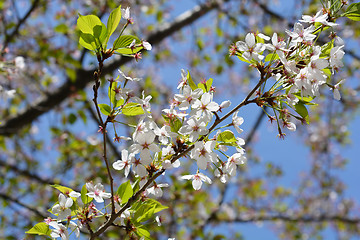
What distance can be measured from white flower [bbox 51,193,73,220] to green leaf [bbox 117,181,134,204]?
16 cm

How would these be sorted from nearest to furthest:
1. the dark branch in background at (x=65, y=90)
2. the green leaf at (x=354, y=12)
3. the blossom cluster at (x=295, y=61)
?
the blossom cluster at (x=295, y=61)
the green leaf at (x=354, y=12)
the dark branch in background at (x=65, y=90)

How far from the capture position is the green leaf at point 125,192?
113 centimetres

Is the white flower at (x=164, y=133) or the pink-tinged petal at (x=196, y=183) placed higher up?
the white flower at (x=164, y=133)

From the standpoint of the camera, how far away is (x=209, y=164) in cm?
Result: 116

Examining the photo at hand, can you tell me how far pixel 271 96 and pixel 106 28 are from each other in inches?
22.4

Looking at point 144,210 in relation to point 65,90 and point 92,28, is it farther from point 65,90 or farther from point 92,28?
point 65,90

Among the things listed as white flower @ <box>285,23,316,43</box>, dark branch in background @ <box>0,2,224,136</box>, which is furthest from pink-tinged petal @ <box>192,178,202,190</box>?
dark branch in background @ <box>0,2,224,136</box>

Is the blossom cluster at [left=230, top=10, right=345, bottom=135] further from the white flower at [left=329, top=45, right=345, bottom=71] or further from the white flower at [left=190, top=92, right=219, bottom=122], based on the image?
the white flower at [left=190, top=92, right=219, bottom=122]

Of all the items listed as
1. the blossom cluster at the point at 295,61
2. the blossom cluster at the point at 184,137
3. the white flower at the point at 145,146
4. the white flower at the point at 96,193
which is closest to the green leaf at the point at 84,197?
the white flower at the point at 96,193

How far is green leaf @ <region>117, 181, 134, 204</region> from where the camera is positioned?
3.72ft

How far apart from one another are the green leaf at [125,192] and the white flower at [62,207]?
6.4 inches

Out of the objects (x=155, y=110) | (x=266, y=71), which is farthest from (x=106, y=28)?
(x=155, y=110)

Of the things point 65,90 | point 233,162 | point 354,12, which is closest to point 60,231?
point 233,162

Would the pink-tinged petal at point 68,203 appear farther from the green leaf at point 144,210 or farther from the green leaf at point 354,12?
the green leaf at point 354,12
